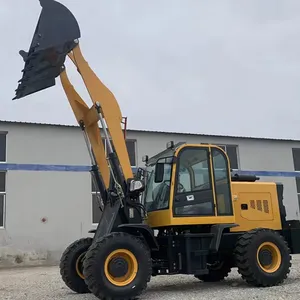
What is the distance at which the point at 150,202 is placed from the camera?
923cm

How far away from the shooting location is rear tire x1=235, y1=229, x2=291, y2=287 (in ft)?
28.3

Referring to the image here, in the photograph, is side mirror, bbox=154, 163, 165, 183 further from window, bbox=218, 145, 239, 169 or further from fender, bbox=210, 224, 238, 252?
window, bbox=218, 145, 239, 169

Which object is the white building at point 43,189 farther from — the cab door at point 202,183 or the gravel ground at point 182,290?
the cab door at point 202,183

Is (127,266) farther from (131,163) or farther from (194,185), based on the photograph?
→ (131,163)

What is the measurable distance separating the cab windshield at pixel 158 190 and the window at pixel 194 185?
20cm

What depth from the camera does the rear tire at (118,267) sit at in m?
7.25

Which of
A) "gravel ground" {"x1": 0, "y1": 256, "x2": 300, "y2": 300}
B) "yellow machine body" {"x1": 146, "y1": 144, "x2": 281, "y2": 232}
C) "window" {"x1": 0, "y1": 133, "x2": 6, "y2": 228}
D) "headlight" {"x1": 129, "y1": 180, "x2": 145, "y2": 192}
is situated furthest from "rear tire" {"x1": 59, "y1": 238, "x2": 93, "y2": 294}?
"window" {"x1": 0, "y1": 133, "x2": 6, "y2": 228}

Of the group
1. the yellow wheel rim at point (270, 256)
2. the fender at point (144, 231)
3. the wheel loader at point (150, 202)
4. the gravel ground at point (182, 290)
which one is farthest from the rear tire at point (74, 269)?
the yellow wheel rim at point (270, 256)

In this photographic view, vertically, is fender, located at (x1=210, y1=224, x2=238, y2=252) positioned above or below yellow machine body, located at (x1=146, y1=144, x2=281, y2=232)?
below

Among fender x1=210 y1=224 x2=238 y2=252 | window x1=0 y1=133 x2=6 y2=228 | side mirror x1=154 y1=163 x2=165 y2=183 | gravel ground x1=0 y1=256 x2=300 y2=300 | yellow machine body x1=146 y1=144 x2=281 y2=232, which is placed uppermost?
window x1=0 y1=133 x2=6 y2=228

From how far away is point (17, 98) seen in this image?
28.3ft

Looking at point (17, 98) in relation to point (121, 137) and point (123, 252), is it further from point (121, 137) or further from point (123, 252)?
point (123, 252)

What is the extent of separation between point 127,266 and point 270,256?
308cm

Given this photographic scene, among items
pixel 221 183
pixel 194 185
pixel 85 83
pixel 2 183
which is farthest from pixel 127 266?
pixel 2 183
